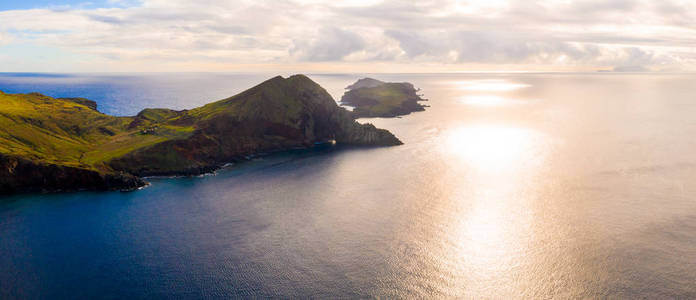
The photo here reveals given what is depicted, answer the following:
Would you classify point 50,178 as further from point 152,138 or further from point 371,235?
point 371,235

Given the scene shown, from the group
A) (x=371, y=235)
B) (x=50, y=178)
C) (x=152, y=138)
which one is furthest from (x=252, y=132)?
(x=371, y=235)

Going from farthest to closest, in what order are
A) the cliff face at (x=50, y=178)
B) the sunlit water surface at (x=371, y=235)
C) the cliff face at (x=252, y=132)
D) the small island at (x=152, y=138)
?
1. the cliff face at (x=252, y=132)
2. the small island at (x=152, y=138)
3. the cliff face at (x=50, y=178)
4. the sunlit water surface at (x=371, y=235)

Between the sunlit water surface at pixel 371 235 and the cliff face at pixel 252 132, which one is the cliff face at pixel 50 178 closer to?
the sunlit water surface at pixel 371 235

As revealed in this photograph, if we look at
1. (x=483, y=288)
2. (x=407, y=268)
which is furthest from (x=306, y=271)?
(x=483, y=288)

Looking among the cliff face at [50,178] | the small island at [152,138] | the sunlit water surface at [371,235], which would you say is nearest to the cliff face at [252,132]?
the small island at [152,138]

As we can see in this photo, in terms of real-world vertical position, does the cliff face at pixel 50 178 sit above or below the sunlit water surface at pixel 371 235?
above

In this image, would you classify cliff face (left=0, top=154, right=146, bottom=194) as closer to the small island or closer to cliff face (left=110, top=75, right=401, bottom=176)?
the small island

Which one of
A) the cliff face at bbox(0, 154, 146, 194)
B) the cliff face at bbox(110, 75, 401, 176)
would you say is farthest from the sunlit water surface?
the cliff face at bbox(110, 75, 401, 176)

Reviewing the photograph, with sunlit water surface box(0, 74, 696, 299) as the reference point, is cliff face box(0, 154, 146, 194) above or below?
above

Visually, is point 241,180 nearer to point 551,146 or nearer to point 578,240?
point 578,240
